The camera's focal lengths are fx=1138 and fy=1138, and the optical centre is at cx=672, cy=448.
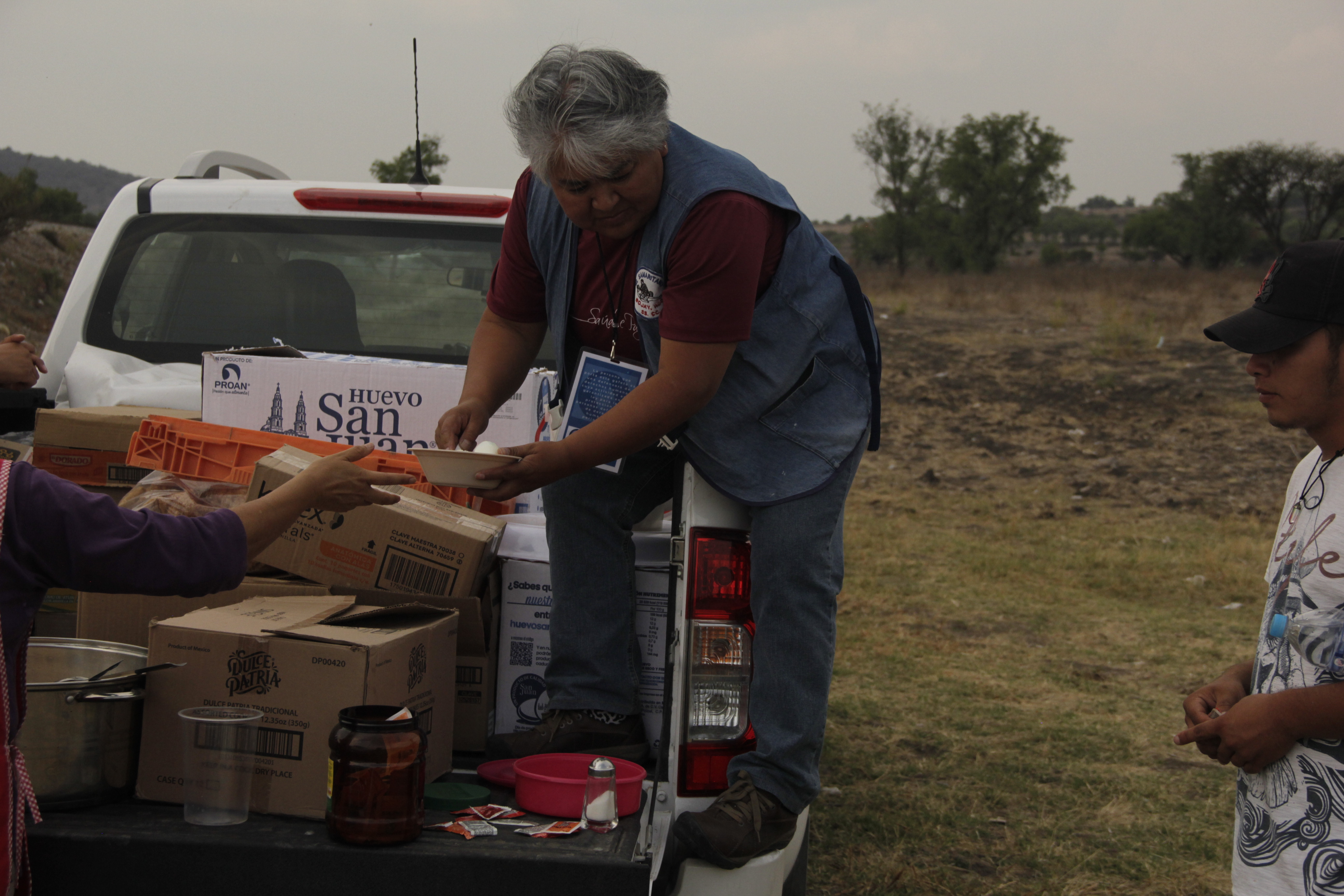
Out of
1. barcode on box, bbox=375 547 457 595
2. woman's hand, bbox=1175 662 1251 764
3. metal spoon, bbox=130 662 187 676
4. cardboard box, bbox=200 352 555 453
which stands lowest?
metal spoon, bbox=130 662 187 676

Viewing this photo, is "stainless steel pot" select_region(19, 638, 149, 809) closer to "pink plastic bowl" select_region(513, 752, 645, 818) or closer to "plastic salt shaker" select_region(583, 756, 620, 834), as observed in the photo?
"pink plastic bowl" select_region(513, 752, 645, 818)

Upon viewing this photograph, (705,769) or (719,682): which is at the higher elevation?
(719,682)

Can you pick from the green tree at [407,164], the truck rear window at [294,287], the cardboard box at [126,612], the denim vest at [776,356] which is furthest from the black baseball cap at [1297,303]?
the green tree at [407,164]

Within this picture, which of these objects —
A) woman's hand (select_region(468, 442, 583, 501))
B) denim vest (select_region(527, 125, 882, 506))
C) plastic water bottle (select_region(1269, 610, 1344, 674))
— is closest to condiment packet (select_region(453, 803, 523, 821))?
woman's hand (select_region(468, 442, 583, 501))

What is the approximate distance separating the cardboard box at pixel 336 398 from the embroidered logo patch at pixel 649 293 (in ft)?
1.97

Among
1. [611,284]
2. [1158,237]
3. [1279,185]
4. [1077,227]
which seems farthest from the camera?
[1077,227]

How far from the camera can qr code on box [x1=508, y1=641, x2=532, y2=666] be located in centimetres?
247

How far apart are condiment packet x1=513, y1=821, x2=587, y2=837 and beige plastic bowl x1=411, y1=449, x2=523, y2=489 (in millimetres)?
627

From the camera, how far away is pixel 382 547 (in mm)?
2350

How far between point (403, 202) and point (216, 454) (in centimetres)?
107

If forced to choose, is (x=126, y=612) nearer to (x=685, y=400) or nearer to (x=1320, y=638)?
(x=685, y=400)

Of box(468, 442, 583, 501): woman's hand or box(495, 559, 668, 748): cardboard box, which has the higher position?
box(468, 442, 583, 501): woman's hand

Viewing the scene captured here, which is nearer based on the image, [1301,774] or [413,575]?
[1301,774]

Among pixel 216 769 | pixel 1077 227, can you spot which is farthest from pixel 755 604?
pixel 1077 227
